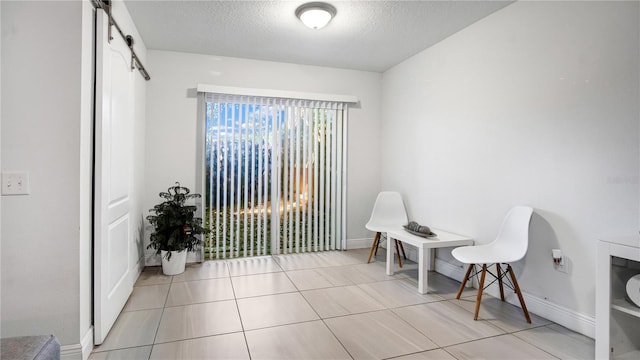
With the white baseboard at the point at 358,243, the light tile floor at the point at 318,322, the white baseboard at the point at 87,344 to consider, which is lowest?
the light tile floor at the point at 318,322

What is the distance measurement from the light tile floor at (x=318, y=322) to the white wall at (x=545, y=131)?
0.49m

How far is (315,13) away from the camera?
2.89 m

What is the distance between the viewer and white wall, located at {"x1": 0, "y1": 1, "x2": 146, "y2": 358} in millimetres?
1803

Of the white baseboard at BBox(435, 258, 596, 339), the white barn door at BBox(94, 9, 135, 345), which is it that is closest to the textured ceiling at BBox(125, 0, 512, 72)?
the white barn door at BBox(94, 9, 135, 345)

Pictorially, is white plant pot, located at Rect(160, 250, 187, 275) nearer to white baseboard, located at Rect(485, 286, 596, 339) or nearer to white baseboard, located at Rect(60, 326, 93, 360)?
white baseboard, located at Rect(60, 326, 93, 360)

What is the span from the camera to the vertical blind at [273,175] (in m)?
4.21

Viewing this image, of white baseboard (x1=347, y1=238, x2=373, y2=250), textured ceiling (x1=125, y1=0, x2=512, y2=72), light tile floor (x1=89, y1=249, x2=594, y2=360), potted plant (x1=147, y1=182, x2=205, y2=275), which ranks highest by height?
textured ceiling (x1=125, y1=0, x2=512, y2=72)

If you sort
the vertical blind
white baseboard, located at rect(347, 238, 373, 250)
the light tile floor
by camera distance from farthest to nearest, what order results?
white baseboard, located at rect(347, 238, 373, 250)
the vertical blind
the light tile floor

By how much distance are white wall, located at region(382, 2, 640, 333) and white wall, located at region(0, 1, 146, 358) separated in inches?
123

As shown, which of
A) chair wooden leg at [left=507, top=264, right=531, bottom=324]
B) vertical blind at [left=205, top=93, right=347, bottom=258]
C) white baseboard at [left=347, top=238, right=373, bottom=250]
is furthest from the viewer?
white baseboard at [left=347, top=238, right=373, bottom=250]

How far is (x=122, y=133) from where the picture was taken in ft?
9.14

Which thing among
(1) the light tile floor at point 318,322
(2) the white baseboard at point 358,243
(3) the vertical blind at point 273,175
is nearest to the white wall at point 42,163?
(1) the light tile floor at point 318,322

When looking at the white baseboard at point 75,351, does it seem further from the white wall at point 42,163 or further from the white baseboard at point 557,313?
the white baseboard at point 557,313

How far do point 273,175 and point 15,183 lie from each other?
9.21 feet
